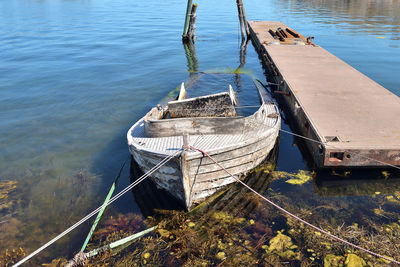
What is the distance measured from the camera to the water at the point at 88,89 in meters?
7.95

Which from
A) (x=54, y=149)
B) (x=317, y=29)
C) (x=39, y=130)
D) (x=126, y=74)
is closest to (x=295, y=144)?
(x=54, y=149)

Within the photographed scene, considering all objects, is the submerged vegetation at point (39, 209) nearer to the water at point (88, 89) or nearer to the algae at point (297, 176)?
the water at point (88, 89)

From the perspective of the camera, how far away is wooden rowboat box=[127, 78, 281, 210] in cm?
675

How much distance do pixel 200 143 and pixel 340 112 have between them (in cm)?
530

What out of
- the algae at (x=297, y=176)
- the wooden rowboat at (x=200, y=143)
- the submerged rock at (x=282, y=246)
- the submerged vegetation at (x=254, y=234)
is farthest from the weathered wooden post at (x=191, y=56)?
the submerged rock at (x=282, y=246)

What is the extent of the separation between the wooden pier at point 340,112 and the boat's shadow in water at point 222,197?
6.05 feet

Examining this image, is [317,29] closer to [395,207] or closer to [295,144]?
[295,144]

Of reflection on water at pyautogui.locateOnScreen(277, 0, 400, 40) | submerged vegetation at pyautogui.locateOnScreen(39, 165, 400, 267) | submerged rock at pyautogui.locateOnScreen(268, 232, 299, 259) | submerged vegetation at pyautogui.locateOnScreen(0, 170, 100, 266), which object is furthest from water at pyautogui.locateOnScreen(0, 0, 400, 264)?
submerged rock at pyautogui.locateOnScreen(268, 232, 299, 259)

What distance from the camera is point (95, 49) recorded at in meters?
25.0

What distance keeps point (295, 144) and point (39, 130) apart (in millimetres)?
10733

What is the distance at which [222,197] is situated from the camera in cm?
764

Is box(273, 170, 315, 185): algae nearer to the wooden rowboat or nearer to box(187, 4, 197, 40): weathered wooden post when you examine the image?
the wooden rowboat

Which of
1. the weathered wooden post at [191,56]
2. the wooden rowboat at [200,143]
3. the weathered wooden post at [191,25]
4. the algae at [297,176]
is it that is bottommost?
the algae at [297,176]

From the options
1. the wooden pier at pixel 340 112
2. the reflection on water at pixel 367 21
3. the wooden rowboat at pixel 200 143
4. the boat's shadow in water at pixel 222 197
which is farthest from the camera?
the reflection on water at pixel 367 21
